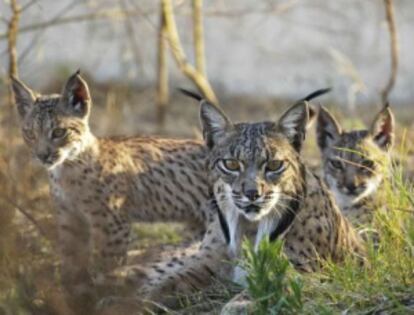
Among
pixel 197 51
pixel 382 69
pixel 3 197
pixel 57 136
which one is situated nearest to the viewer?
pixel 3 197

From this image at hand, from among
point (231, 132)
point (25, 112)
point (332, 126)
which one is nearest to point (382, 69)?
point (332, 126)

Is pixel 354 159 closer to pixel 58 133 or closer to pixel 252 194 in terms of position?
pixel 58 133

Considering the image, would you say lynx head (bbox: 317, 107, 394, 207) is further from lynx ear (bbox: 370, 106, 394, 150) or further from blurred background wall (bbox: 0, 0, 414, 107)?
blurred background wall (bbox: 0, 0, 414, 107)

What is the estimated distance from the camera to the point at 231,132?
26.8 ft

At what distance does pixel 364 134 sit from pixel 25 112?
262 cm

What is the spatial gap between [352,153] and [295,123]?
2.43m

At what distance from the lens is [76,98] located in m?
9.77

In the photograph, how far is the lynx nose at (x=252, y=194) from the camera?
7.77 m

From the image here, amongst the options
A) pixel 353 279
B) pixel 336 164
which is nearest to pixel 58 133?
pixel 336 164

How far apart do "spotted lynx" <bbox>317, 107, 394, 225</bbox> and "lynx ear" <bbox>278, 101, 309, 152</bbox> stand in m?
1.87

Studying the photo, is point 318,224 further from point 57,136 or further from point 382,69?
point 382,69

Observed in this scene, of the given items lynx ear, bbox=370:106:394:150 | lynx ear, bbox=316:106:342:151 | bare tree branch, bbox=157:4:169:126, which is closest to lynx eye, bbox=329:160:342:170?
lynx ear, bbox=316:106:342:151

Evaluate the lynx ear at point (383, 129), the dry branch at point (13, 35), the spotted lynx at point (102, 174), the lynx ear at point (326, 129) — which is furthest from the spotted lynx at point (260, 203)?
the dry branch at point (13, 35)

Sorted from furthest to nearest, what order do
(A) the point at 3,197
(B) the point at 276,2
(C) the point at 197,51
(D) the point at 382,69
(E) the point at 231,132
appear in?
(D) the point at 382,69 < (B) the point at 276,2 < (C) the point at 197,51 < (E) the point at 231,132 < (A) the point at 3,197
